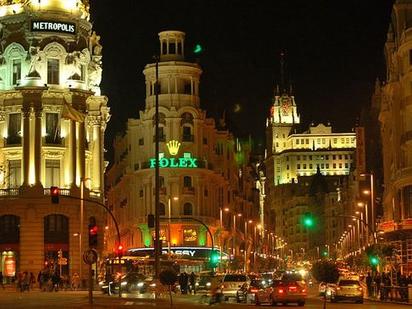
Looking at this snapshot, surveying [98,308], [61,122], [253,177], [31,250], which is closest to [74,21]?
[61,122]

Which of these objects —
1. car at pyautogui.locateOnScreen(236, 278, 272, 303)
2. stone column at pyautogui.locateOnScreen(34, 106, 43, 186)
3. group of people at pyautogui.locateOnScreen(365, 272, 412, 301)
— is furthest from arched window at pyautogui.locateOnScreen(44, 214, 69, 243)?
car at pyautogui.locateOnScreen(236, 278, 272, 303)

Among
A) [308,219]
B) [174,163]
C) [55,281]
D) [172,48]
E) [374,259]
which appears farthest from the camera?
[172,48]

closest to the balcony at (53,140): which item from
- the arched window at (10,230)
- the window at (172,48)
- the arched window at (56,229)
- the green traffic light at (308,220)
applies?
the arched window at (56,229)

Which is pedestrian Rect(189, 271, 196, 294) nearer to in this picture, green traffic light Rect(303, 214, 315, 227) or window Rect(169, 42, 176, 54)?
green traffic light Rect(303, 214, 315, 227)

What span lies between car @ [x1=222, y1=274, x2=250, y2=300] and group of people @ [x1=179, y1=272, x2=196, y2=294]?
30.4ft

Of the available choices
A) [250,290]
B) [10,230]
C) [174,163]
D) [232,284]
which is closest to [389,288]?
[232,284]

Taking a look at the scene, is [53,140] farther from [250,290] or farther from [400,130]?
[250,290]

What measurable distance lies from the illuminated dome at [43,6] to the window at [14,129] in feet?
34.1

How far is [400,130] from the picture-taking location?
8375 cm

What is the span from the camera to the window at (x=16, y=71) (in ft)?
304

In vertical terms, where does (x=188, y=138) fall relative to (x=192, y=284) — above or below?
above

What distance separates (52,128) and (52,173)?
15.0ft

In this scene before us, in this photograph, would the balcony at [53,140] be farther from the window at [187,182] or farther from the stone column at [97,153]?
the window at [187,182]

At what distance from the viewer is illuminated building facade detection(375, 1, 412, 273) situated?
78.2 m
